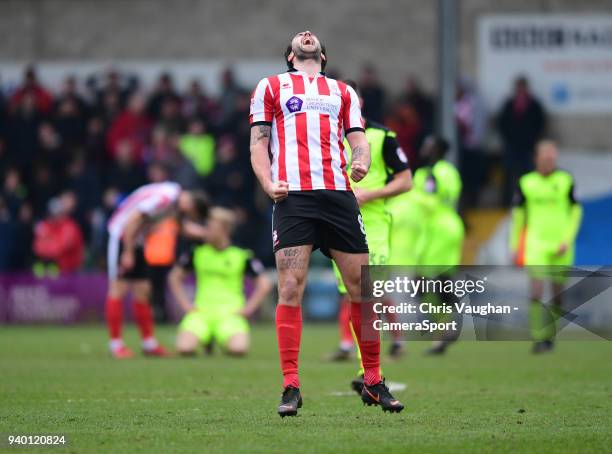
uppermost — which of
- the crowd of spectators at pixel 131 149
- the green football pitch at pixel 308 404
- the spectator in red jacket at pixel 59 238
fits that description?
the crowd of spectators at pixel 131 149

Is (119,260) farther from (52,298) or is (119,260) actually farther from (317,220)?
(52,298)

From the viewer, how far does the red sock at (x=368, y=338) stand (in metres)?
7.85

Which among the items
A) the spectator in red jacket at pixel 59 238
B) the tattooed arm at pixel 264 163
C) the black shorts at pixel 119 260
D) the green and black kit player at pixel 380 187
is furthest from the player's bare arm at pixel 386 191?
the spectator in red jacket at pixel 59 238

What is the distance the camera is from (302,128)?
7668mm

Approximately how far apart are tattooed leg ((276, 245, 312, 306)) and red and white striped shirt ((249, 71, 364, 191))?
37 cm

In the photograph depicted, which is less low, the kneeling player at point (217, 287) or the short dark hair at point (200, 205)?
the short dark hair at point (200, 205)

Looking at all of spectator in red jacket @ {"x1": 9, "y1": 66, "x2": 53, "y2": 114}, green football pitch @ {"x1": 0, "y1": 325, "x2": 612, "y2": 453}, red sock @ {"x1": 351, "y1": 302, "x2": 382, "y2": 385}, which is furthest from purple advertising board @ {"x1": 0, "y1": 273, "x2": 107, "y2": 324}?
red sock @ {"x1": 351, "y1": 302, "x2": 382, "y2": 385}

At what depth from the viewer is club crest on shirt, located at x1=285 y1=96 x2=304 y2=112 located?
25.1 ft

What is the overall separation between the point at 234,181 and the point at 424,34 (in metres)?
6.55

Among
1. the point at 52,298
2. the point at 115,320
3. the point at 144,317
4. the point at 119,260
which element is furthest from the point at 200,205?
the point at 52,298

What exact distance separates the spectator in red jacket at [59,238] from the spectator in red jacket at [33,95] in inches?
82.7

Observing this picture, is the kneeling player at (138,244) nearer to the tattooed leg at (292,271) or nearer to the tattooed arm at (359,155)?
the tattooed arm at (359,155)

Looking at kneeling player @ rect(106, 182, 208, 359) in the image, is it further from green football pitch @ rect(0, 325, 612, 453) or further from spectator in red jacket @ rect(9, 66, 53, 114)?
spectator in red jacket @ rect(9, 66, 53, 114)

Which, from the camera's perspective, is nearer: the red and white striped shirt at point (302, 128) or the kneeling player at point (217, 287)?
the red and white striped shirt at point (302, 128)
